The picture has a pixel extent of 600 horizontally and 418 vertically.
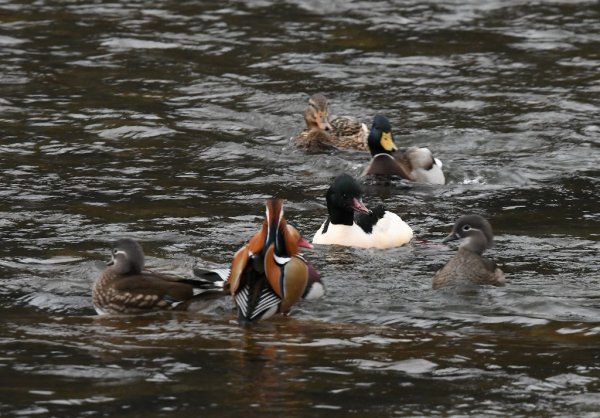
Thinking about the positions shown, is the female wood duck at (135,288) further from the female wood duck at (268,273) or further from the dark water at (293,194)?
the female wood duck at (268,273)

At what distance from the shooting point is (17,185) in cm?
1656

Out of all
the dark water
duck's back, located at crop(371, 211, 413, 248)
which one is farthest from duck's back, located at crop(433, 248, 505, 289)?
duck's back, located at crop(371, 211, 413, 248)

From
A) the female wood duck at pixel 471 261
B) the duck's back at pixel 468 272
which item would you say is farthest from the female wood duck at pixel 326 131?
the duck's back at pixel 468 272

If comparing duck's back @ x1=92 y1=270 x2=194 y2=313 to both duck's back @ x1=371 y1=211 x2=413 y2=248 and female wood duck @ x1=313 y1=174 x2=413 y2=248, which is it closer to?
female wood duck @ x1=313 y1=174 x2=413 y2=248

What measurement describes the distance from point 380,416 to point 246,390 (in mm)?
1022

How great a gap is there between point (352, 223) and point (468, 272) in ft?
8.19

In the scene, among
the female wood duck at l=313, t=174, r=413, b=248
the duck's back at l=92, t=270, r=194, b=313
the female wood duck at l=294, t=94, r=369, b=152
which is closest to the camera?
the duck's back at l=92, t=270, r=194, b=313

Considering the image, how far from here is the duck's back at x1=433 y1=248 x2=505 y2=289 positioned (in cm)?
1276

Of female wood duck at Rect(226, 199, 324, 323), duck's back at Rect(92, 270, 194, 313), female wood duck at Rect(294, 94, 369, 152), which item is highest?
female wood duck at Rect(226, 199, 324, 323)

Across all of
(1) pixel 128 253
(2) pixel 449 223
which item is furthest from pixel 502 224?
(1) pixel 128 253

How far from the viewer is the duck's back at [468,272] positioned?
1276 centimetres

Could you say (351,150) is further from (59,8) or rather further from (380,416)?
(380,416)

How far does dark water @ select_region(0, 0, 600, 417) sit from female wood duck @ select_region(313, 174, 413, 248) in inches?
7.3

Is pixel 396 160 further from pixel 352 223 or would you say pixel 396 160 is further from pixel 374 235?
pixel 374 235
